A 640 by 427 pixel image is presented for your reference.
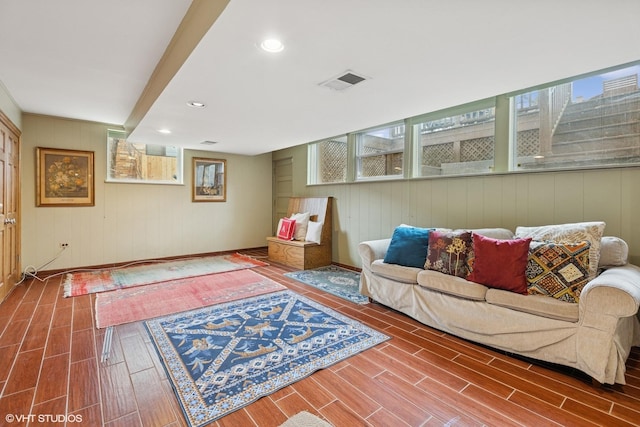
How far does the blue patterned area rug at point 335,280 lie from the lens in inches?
139

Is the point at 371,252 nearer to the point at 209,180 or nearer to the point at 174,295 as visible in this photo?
the point at 174,295

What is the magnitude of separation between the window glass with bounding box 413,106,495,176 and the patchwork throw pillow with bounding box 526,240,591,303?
1320mm

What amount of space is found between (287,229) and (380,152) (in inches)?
85.3

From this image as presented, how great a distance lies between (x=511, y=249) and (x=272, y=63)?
7.67 ft

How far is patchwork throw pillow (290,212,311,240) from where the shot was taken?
209 inches

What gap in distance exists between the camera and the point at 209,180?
607 cm

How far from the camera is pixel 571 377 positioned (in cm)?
196

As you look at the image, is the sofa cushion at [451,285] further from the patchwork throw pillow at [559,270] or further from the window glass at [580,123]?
the window glass at [580,123]

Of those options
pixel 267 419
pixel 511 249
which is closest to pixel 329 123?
pixel 511 249

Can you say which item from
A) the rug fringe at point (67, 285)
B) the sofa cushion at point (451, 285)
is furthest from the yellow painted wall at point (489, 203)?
the rug fringe at point (67, 285)

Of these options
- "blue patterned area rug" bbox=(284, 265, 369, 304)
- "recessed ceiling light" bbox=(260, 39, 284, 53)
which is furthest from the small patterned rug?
"recessed ceiling light" bbox=(260, 39, 284, 53)

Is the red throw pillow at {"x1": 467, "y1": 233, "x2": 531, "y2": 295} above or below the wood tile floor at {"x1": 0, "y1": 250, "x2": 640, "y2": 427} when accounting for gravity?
above

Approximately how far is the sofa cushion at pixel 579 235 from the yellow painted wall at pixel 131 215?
5359 millimetres

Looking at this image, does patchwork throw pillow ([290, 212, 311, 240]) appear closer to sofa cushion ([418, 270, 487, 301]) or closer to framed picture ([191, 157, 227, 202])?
framed picture ([191, 157, 227, 202])
